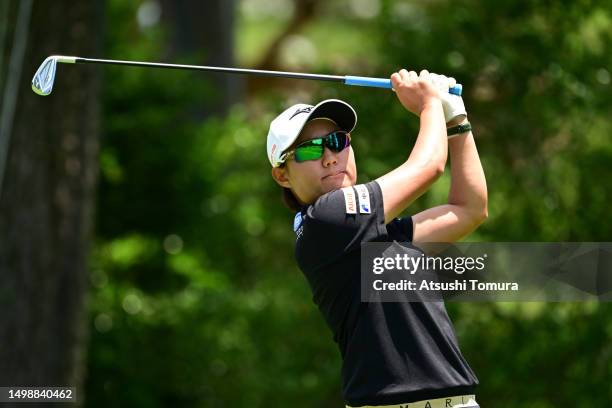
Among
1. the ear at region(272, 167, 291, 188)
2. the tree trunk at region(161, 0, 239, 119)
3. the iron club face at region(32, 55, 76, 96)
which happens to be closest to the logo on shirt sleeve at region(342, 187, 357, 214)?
the ear at region(272, 167, 291, 188)

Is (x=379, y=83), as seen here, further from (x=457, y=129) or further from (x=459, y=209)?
(x=459, y=209)

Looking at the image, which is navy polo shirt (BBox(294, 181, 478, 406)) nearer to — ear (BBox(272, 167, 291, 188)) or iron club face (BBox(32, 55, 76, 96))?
ear (BBox(272, 167, 291, 188))

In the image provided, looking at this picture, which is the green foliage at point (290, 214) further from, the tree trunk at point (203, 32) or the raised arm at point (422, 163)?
the raised arm at point (422, 163)

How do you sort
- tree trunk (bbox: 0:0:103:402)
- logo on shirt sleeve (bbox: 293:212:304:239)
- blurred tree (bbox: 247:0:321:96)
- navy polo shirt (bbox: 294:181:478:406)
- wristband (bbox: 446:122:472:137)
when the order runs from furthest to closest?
blurred tree (bbox: 247:0:321:96) < tree trunk (bbox: 0:0:103:402) < wristband (bbox: 446:122:472:137) < logo on shirt sleeve (bbox: 293:212:304:239) < navy polo shirt (bbox: 294:181:478:406)

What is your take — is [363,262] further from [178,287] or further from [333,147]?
[178,287]

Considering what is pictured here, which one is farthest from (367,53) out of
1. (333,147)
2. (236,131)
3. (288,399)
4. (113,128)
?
(333,147)

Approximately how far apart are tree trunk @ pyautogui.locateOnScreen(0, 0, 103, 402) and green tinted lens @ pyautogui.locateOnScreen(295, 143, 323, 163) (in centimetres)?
419

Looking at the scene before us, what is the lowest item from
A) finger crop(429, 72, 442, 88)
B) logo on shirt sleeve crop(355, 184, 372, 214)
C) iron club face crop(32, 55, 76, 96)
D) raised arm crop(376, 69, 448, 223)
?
logo on shirt sleeve crop(355, 184, 372, 214)

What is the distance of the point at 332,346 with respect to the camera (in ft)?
27.7

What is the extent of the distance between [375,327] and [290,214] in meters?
5.38

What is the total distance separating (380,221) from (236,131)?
597cm

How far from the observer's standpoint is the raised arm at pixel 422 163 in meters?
3.28

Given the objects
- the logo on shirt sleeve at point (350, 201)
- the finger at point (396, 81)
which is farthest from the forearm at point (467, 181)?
the logo on shirt sleeve at point (350, 201)

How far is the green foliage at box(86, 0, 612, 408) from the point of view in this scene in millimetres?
7895
